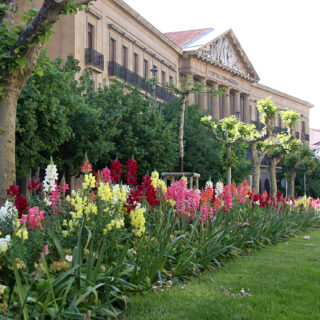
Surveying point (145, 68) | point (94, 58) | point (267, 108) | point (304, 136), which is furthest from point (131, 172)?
point (304, 136)

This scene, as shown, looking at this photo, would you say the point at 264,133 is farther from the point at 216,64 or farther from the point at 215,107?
the point at 215,107

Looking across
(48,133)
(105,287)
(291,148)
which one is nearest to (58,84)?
(48,133)

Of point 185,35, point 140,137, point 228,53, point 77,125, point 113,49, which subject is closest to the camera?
point 77,125

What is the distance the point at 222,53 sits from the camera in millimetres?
57656

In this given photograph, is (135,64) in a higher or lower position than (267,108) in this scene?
higher

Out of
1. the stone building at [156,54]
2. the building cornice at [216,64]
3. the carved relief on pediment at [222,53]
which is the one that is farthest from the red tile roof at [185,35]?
the building cornice at [216,64]

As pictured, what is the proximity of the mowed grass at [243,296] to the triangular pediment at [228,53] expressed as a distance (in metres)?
45.4

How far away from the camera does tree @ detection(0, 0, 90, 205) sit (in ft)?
27.5

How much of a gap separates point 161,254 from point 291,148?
25.0 metres

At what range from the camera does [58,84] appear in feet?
58.8

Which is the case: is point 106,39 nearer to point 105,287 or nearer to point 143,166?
point 143,166

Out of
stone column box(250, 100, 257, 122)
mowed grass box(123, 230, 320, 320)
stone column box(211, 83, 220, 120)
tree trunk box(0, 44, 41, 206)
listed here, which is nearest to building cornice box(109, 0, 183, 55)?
stone column box(211, 83, 220, 120)

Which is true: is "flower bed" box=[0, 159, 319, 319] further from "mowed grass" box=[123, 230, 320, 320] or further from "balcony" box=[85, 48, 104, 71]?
"balcony" box=[85, 48, 104, 71]

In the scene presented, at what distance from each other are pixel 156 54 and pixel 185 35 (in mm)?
16197
